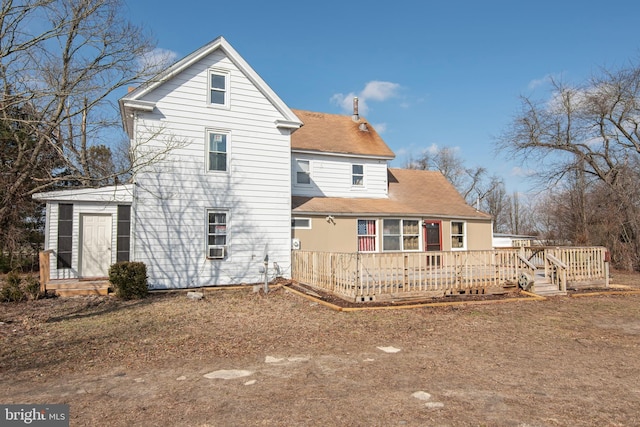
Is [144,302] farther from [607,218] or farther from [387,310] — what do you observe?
[607,218]

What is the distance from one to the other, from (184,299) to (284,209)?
496 cm

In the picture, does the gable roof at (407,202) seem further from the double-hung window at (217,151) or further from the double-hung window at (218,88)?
the double-hung window at (218,88)

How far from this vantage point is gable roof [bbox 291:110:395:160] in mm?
17891

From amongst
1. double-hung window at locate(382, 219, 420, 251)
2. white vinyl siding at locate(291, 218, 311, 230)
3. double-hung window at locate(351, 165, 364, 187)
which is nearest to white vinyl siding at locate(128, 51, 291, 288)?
white vinyl siding at locate(291, 218, 311, 230)

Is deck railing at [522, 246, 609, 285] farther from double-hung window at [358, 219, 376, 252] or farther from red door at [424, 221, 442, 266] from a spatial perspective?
double-hung window at [358, 219, 376, 252]

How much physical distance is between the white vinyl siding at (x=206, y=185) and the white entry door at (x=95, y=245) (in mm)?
1687

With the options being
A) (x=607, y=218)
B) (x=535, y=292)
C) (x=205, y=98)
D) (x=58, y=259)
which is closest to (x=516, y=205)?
(x=607, y=218)

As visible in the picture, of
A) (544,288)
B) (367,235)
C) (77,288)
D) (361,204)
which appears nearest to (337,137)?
(361,204)

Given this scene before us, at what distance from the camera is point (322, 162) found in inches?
698

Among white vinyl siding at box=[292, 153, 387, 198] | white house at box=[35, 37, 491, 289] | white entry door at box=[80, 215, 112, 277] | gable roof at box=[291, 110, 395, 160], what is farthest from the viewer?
gable roof at box=[291, 110, 395, 160]

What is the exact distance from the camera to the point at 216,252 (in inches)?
545

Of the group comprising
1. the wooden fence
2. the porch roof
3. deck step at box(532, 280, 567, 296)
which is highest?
the porch roof

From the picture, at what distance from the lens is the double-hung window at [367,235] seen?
16.7 m

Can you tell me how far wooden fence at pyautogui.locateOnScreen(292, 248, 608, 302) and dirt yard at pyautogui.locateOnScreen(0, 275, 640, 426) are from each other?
1.27 metres
